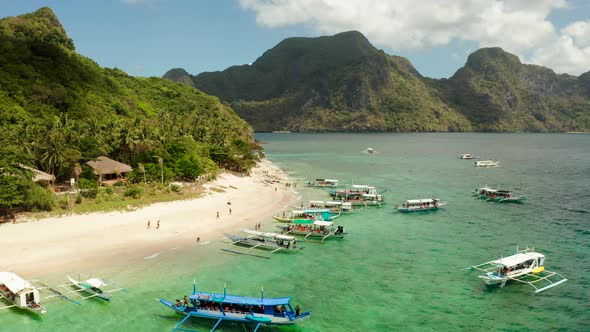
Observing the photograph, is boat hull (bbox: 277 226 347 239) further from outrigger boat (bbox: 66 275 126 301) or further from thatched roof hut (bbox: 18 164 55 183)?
thatched roof hut (bbox: 18 164 55 183)

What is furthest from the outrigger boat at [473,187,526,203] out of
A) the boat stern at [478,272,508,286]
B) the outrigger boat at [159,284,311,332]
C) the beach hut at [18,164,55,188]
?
the beach hut at [18,164,55,188]

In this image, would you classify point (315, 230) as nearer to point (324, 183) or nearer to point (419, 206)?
point (419, 206)

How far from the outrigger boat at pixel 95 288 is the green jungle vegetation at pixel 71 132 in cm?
1718

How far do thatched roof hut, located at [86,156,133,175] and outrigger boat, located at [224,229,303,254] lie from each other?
1031 inches

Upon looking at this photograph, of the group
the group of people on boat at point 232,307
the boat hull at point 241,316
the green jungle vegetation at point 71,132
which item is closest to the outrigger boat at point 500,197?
the green jungle vegetation at point 71,132

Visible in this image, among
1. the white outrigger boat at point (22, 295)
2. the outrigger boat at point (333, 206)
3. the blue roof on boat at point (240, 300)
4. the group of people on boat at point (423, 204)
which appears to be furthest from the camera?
the group of people on boat at point (423, 204)

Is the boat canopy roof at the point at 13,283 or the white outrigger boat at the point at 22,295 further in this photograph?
the boat canopy roof at the point at 13,283

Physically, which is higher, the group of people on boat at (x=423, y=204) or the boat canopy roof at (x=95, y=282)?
the group of people on boat at (x=423, y=204)

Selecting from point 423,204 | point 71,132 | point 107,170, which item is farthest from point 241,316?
point 71,132

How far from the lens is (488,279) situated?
3142cm

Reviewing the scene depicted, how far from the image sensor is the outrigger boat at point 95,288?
27859mm

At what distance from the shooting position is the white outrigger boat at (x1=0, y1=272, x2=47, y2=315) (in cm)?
2550

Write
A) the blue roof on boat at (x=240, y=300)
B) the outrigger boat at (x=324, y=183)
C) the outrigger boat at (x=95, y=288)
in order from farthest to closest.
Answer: the outrigger boat at (x=324, y=183) < the outrigger boat at (x=95, y=288) < the blue roof on boat at (x=240, y=300)

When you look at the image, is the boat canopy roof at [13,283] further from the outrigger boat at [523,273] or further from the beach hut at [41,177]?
the outrigger boat at [523,273]
